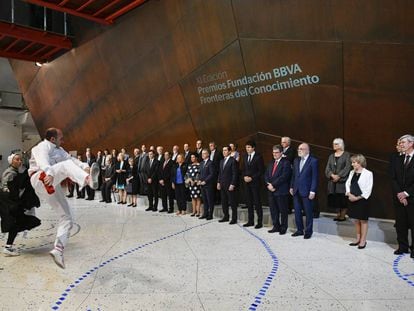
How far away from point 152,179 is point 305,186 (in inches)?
174

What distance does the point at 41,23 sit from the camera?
1307 centimetres

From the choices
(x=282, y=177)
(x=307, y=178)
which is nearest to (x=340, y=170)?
(x=307, y=178)

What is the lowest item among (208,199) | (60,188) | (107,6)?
(208,199)

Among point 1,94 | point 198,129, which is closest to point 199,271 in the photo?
point 198,129

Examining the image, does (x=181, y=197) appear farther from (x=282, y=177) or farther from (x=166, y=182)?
(x=282, y=177)

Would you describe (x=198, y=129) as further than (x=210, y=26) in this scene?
Yes

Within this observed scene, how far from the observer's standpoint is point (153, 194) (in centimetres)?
962

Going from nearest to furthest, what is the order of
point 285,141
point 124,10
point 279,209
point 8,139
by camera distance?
point 279,209 < point 285,141 < point 124,10 < point 8,139

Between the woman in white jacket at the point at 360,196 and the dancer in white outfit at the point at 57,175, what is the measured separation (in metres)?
3.70

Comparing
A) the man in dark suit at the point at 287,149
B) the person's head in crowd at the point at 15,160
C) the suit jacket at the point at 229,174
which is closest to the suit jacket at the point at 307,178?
the man in dark suit at the point at 287,149

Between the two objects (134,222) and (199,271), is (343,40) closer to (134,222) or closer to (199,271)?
(199,271)

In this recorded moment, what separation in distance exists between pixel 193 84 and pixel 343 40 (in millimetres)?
3898

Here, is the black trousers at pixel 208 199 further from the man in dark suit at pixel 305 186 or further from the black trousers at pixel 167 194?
the man in dark suit at pixel 305 186

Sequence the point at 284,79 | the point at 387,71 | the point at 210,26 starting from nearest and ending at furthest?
the point at 387,71, the point at 284,79, the point at 210,26
